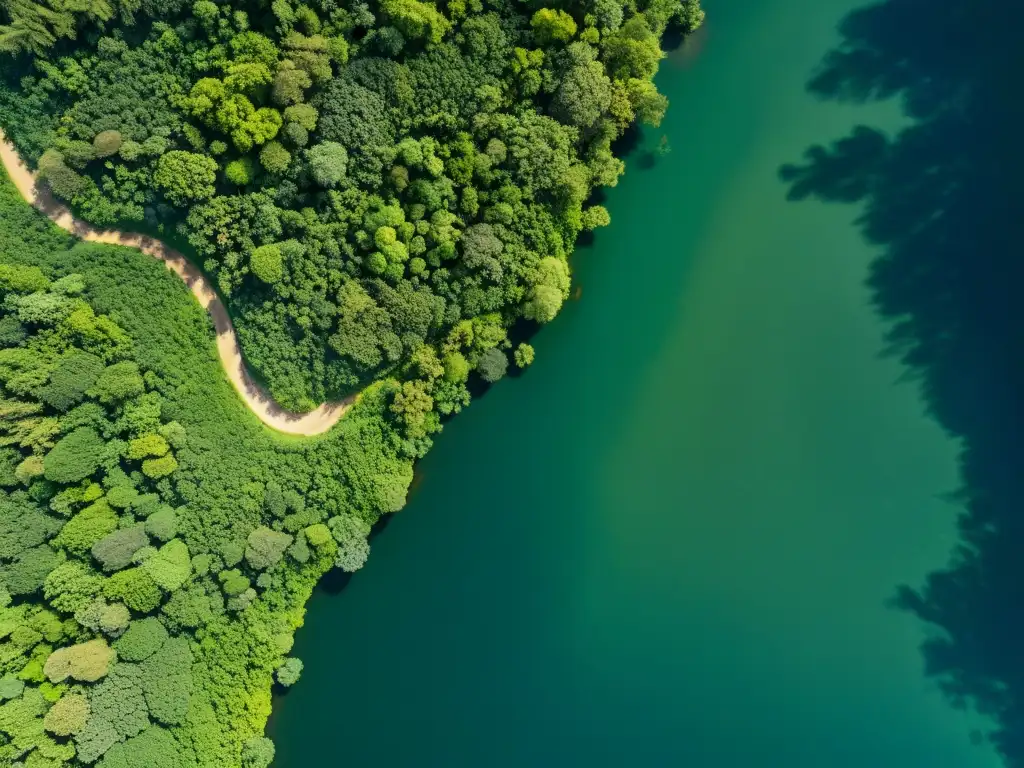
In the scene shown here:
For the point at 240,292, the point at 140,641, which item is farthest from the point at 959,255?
the point at 140,641

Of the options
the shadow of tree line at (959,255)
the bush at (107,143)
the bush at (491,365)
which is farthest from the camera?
the shadow of tree line at (959,255)

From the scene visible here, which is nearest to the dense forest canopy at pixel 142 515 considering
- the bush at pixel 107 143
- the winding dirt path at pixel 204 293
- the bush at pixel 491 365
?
the winding dirt path at pixel 204 293

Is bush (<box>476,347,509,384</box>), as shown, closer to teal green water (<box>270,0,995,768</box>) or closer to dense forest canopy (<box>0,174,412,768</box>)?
teal green water (<box>270,0,995,768</box>)

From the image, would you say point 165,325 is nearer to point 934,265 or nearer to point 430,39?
point 430,39

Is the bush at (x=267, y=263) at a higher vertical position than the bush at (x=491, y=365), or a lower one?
lower

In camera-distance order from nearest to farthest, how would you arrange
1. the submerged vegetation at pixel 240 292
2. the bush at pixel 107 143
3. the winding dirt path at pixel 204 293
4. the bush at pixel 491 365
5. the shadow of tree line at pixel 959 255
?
the submerged vegetation at pixel 240 292 < the bush at pixel 107 143 < the bush at pixel 491 365 < the shadow of tree line at pixel 959 255 < the winding dirt path at pixel 204 293

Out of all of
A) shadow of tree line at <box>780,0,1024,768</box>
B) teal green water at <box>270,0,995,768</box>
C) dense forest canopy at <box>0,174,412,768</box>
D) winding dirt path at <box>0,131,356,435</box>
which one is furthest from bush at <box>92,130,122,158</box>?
shadow of tree line at <box>780,0,1024,768</box>

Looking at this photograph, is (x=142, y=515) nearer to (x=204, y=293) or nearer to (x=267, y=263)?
(x=204, y=293)

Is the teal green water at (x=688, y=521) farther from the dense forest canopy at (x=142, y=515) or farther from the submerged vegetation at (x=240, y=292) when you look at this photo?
the submerged vegetation at (x=240, y=292)
